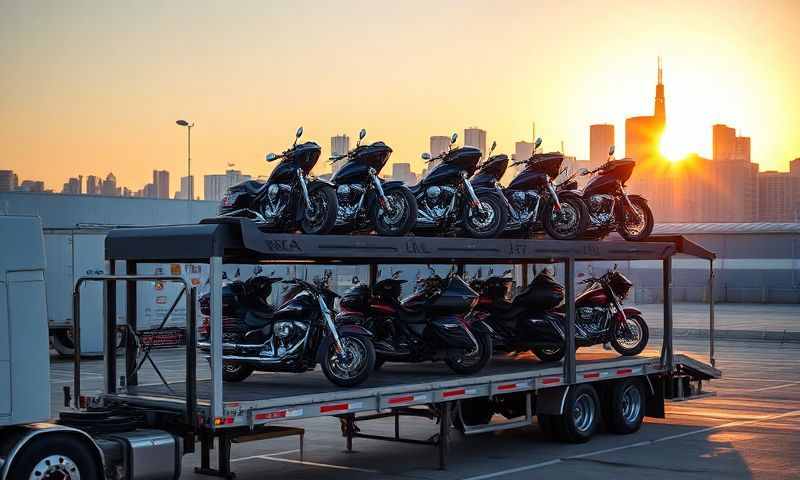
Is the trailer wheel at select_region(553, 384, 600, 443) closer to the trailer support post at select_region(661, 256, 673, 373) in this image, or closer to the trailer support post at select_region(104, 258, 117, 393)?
the trailer support post at select_region(661, 256, 673, 373)

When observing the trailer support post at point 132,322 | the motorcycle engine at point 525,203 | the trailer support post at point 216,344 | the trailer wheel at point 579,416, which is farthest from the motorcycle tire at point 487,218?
the trailer support post at point 216,344

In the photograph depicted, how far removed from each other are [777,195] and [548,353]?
16577cm

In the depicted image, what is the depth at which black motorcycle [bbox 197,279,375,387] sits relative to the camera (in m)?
12.2

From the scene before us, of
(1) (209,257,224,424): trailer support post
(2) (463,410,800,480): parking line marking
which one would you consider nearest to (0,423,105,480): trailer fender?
(1) (209,257,224,424): trailer support post

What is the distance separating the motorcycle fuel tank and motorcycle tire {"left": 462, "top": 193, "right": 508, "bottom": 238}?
1421 mm

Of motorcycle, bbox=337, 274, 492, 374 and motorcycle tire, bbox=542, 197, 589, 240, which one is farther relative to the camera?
motorcycle tire, bbox=542, 197, 589, 240

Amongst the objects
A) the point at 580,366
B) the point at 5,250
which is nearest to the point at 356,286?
the point at 580,366

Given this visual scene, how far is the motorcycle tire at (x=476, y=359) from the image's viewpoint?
1373 centimetres

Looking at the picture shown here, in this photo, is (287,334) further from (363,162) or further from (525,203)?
(525,203)

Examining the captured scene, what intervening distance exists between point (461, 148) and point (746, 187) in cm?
16169

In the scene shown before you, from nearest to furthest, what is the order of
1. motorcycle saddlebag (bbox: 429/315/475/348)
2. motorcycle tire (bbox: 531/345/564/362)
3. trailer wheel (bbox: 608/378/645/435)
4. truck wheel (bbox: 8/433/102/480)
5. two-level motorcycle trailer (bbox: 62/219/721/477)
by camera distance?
truck wheel (bbox: 8/433/102/480)
two-level motorcycle trailer (bbox: 62/219/721/477)
motorcycle saddlebag (bbox: 429/315/475/348)
trailer wheel (bbox: 608/378/645/435)
motorcycle tire (bbox: 531/345/564/362)

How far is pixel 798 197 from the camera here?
164 meters

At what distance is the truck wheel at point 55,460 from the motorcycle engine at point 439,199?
6.18 meters

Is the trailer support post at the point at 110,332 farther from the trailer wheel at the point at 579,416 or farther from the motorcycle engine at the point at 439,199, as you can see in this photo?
the trailer wheel at the point at 579,416
